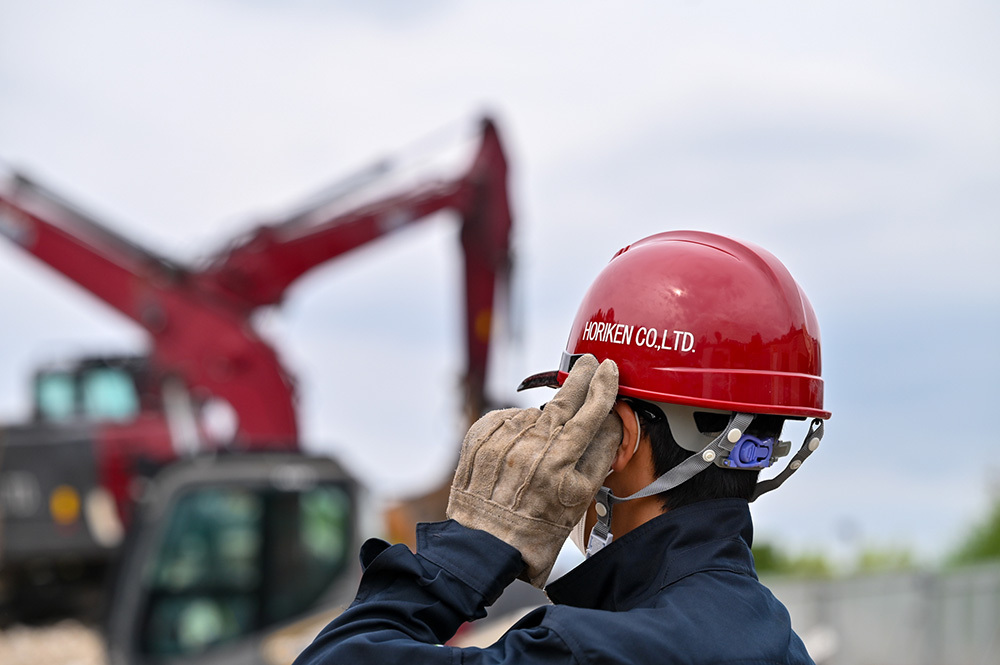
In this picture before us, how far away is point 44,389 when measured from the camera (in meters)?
12.1

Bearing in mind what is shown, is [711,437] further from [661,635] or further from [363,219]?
[363,219]

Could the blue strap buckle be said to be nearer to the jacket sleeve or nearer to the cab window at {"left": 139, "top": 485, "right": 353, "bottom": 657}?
the jacket sleeve

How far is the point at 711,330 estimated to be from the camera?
2066 millimetres

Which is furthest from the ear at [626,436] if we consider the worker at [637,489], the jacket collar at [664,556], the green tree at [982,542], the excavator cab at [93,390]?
the green tree at [982,542]

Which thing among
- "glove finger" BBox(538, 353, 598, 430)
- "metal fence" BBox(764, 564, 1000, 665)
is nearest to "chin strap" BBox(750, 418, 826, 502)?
"glove finger" BBox(538, 353, 598, 430)

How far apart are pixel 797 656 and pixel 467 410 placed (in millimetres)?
8759

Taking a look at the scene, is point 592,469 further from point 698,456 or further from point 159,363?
point 159,363

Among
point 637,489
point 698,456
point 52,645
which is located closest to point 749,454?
point 698,456

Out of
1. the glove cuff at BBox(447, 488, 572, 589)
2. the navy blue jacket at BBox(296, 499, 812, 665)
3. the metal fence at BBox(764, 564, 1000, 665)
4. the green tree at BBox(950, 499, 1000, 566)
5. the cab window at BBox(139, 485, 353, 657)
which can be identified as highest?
the glove cuff at BBox(447, 488, 572, 589)

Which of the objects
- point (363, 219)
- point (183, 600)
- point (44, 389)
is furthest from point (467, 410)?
point (44, 389)

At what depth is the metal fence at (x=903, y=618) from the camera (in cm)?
1015

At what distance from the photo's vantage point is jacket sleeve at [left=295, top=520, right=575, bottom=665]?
176cm

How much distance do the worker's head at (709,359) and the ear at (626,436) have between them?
1 cm

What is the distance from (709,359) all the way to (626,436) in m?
0.21
